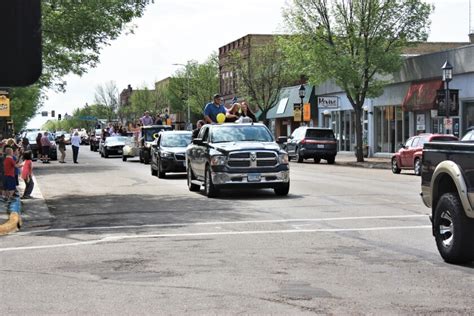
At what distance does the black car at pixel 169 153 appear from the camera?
25.5 m

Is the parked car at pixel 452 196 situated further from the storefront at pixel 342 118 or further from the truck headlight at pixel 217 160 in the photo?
the storefront at pixel 342 118

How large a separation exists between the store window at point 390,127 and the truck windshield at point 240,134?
988 inches

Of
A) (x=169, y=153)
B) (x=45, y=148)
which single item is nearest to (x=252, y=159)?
(x=169, y=153)

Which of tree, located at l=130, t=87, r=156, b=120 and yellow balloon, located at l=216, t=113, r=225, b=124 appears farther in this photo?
tree, located at l=130, t=87, r=156, b=120

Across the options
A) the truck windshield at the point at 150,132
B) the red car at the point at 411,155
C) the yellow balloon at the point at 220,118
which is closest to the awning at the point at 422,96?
the red car at the point at 411,155

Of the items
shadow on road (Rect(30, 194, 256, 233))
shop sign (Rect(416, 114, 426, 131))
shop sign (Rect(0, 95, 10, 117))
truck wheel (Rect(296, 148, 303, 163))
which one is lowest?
shadow on road (Rect(30, 194, 256, 233))

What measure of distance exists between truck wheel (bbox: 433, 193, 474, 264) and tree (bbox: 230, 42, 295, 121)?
2045 inches

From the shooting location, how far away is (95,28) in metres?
18.0

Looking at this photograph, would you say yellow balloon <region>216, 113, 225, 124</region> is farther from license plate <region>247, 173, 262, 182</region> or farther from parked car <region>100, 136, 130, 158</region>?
parked car <region>100, 136, 130, 158</region>

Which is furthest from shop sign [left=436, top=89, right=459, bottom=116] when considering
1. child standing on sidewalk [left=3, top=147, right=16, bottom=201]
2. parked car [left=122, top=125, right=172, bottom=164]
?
child standing on sidewalk [left=3, top=147, right=16, bottom=201]

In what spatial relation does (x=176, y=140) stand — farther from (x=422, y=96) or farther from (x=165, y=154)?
(x=422, y=96)

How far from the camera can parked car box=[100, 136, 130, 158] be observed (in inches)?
1955

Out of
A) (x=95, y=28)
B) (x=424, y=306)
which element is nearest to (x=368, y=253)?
(x=424, y=306)

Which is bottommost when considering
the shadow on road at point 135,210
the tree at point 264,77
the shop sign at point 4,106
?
the shadow on road at point 135,210
